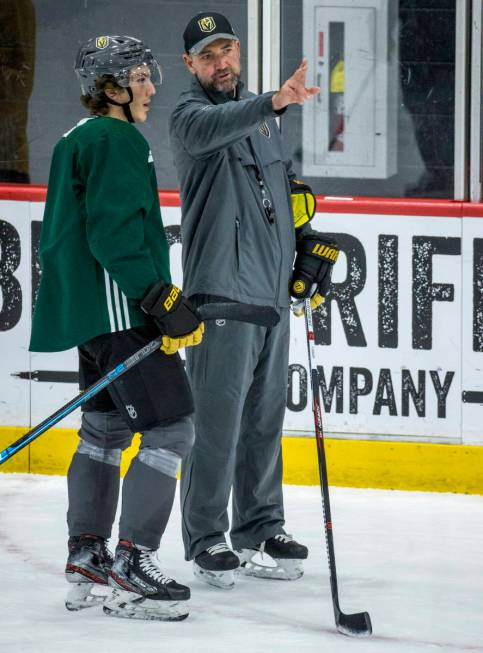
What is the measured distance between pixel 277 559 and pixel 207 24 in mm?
1435

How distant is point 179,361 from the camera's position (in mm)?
3350

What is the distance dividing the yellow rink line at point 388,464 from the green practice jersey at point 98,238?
5.55ft

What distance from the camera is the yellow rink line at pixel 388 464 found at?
→ 4.77 meters

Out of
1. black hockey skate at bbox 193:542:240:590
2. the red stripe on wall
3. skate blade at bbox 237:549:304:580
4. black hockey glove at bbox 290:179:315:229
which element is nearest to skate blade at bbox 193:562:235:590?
black hockey skate at bbox 193:542:240:590

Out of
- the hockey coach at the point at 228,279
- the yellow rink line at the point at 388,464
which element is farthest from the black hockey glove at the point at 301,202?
the yellow rink line at the point at 388,464

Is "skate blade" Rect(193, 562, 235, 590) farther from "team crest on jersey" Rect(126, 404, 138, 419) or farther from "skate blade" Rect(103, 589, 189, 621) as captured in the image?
"team crest on jersey" Rect(126, 404, 138, 419)

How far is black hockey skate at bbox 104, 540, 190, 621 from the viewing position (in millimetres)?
3279

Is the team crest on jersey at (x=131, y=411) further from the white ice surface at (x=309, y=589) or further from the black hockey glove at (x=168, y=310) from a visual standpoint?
the white ice surface at (x=309, y=589)

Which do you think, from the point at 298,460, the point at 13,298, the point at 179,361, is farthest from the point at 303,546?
the point at 13,298

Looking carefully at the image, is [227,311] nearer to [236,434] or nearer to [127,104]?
[236,434]

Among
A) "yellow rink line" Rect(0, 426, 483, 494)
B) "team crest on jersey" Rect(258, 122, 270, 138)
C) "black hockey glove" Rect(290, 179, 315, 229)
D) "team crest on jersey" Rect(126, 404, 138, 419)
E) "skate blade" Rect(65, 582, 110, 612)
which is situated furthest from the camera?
"yellow rink line" Rect(0, 426, 483, 494)

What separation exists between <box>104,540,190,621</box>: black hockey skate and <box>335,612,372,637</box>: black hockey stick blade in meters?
0.38

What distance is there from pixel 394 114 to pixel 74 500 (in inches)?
87.9

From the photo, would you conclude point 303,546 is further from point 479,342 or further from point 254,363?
point 479,342
